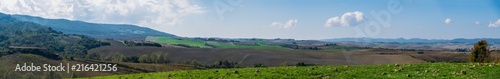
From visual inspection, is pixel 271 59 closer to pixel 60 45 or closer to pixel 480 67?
pixel 60 45

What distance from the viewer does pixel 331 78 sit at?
2406 cm

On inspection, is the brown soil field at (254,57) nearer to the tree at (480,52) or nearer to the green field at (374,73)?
the tree at (480,52)

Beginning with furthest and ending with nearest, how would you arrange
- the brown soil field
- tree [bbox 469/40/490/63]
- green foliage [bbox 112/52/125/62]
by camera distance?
green foliage [bbox 112/52/125/62] → the brown soil field → tree [bbox 469/40/490/63]

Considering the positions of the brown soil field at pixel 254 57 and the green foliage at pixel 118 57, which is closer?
the brown soil field at pixel 254 57

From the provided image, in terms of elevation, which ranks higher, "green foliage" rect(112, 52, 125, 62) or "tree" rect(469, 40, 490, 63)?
"tree" rect(469, 40, 490, 63)

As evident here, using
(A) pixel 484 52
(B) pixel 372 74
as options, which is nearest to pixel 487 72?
(B) pixel 372 74

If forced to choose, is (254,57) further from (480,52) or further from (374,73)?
(374,73)

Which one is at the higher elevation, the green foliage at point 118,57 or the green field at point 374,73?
the green field at point 374,73

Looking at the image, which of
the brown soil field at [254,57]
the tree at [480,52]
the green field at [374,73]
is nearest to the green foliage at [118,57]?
the brown soil field at [254,57]

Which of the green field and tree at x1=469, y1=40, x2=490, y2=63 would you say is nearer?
the green field

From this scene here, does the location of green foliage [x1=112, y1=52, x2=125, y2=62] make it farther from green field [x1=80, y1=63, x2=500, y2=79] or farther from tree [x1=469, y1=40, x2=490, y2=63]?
green field [x1=80, y1=63, x2=500, y2=79]

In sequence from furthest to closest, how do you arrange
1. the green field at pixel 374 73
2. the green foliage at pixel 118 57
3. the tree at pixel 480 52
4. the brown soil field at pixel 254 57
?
the green foliage at pixel 118 57 → the brown soil field at pixel 254 57 → the tree at pixel 480 52 → the green field at pixel 374 73

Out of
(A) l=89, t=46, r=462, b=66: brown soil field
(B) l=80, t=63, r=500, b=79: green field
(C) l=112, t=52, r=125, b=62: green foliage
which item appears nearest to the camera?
(B) l=80, t=63, r=500, b=79: green field

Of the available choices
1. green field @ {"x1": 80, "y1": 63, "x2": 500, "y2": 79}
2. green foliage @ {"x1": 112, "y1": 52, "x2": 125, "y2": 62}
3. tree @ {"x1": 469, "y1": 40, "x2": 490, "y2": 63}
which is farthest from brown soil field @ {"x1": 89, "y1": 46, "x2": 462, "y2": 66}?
green field @ {"x1": 80, "y1": 63, "x2": 500, "y2": 79}
